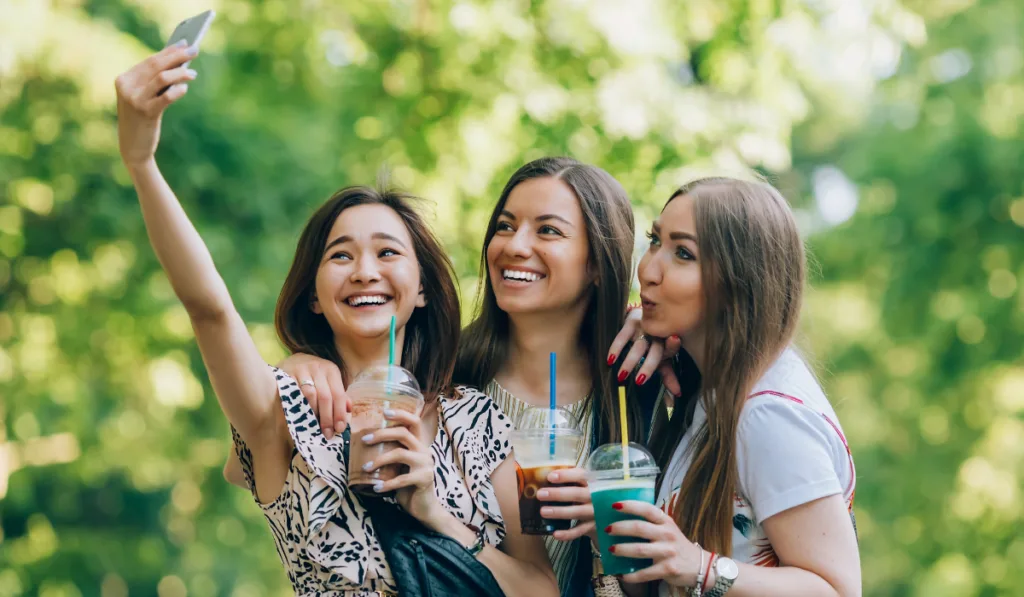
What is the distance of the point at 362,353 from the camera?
3.53m

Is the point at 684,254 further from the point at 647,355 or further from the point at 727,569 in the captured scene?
the point at 727,569

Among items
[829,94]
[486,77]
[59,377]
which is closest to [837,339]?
[829,94]

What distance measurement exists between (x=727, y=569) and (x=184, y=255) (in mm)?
1530

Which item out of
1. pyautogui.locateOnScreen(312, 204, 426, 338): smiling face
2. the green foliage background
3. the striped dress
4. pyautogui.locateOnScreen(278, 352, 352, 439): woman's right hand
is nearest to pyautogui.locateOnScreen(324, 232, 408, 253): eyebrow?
pyautogui.locateOnScreen(312, 204, 426, 338): smiling face

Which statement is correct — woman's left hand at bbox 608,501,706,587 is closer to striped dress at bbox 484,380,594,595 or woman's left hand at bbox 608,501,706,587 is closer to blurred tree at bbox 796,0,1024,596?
striped dress at bbox 484,380,594,595

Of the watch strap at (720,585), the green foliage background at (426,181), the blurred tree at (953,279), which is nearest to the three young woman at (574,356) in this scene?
the watch strap at (720,585)

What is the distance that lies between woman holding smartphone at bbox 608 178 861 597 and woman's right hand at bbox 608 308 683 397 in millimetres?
67

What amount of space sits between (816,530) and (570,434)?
0.70 meters

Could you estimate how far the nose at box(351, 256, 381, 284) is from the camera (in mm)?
3408

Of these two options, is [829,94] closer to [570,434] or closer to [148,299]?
[148,299]

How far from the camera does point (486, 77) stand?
7.49m

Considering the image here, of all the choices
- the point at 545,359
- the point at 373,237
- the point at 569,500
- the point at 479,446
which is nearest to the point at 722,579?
the point at 569,500

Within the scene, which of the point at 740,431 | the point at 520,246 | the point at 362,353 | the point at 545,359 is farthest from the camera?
the point at 545,359

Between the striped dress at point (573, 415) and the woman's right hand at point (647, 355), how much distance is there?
0.61 feet
